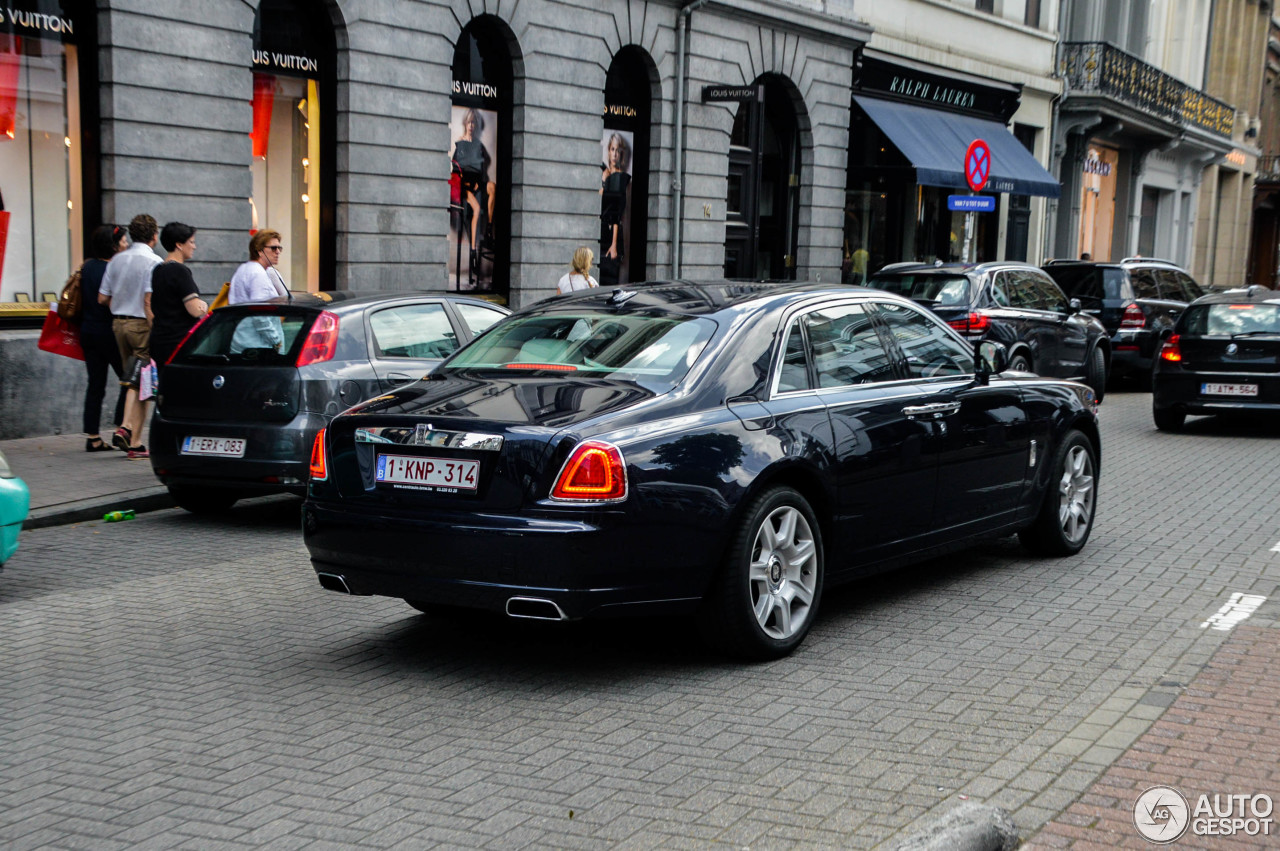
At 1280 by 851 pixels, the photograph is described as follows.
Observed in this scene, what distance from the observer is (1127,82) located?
3566cm

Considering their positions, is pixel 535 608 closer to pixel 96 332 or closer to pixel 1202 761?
pixel 1202 761

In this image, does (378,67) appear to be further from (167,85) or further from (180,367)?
(180,367)

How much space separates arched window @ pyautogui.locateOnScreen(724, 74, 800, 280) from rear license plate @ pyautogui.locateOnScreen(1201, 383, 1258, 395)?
8.81m

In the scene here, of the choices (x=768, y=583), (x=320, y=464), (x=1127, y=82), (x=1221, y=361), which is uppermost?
(x=1127, y=82)

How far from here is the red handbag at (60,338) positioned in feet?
39.2

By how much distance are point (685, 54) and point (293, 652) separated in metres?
16.3

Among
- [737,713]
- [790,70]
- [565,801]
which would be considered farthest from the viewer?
[790,70]

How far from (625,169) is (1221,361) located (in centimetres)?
893

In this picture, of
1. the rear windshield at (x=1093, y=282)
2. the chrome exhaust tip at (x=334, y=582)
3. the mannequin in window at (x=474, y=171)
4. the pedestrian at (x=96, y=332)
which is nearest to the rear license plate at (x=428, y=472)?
the chrome exhaust tip at (x=334, y=582)

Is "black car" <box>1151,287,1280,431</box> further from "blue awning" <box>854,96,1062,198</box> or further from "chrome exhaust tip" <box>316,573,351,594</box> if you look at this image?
"chrome exhaust tip" <box>316,573,351,594</box>

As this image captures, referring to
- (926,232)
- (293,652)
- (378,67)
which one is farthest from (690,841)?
(926,232)

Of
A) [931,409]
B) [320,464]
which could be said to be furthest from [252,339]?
[931,409]

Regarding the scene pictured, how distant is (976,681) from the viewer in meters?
5.57

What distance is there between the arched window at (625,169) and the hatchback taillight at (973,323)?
5.84 m
